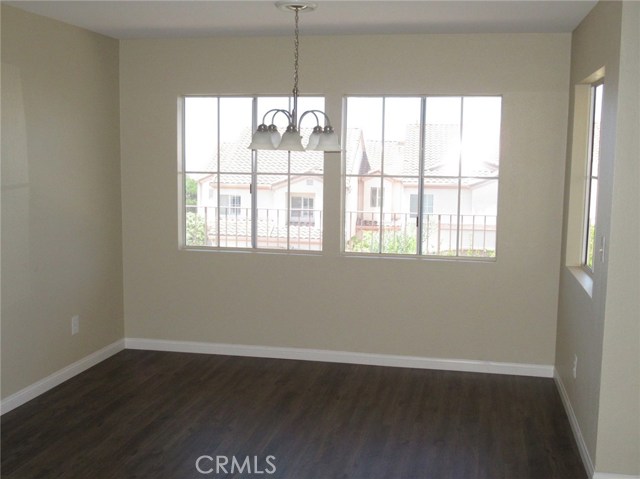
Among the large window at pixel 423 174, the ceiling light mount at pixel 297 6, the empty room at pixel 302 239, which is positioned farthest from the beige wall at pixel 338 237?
the ceiling light mount at pixel 297 6

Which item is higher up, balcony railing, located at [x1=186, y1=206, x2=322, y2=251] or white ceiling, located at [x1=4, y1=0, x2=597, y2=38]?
white ceiling, located at [x1=4, y1=0, x2=597, y2=38]

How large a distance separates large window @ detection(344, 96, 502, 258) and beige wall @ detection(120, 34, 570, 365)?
137 mm

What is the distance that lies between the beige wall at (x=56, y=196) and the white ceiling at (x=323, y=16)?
9.0 inches

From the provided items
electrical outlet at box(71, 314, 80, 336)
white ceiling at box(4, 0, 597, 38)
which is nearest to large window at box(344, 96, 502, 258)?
white ceiling at box(4, 0, 597, 38)

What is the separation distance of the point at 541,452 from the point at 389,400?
42.7 inches

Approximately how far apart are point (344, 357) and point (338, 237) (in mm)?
913

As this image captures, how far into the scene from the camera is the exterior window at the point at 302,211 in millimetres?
5457

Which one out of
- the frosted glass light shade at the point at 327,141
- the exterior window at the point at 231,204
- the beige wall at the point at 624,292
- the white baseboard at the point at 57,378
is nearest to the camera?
the beige wall at the point at 624,292

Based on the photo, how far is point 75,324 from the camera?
5031 mm

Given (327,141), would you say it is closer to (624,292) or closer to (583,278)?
(624,292)

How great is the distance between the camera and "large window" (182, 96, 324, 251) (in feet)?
17.9

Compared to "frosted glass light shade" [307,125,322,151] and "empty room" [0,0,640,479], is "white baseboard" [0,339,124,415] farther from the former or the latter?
"frosted glass light shade" [307,125,322,151]

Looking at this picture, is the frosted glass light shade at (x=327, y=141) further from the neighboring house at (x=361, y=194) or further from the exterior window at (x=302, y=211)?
the exterior window at (x=302, y=211)

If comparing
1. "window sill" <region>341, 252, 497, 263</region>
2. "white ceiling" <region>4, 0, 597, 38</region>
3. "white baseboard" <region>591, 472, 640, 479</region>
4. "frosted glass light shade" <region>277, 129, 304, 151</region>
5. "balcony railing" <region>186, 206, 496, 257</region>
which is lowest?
"white baseboard" <region>591, 472, 640, 479</region>
